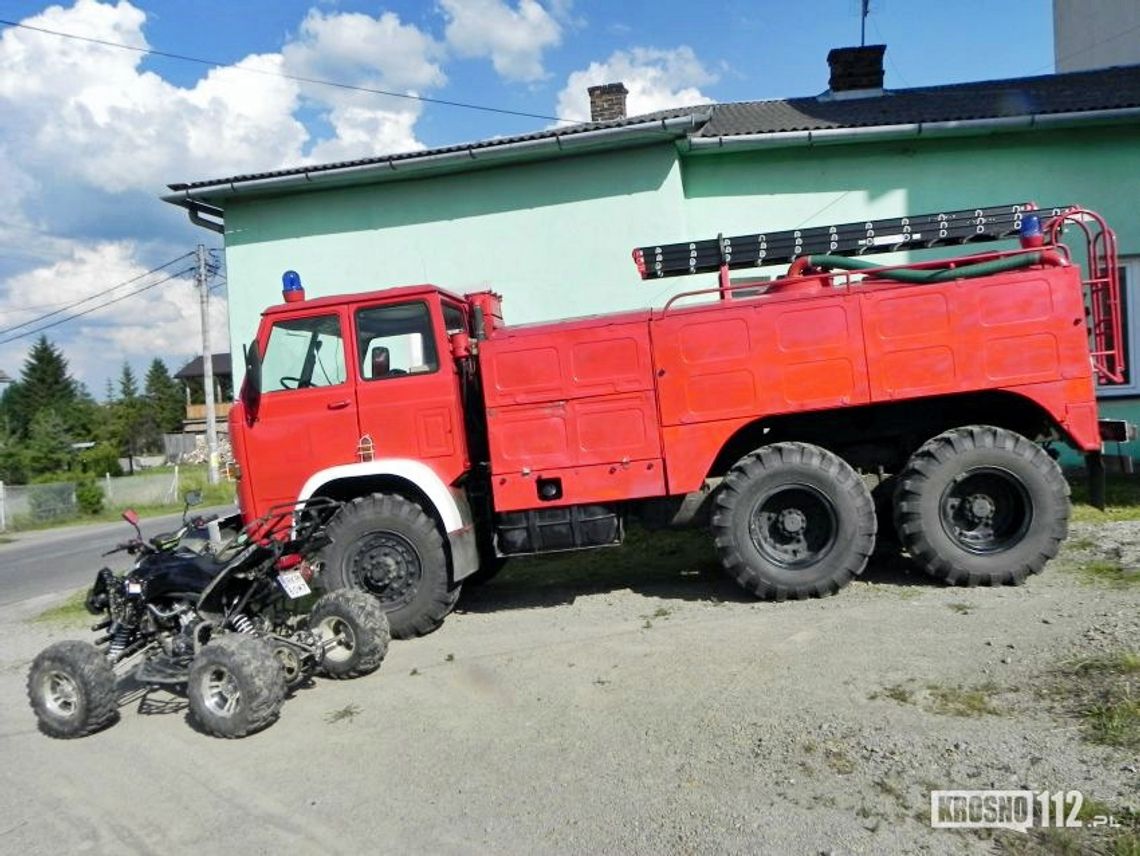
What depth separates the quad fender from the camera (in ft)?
20.3

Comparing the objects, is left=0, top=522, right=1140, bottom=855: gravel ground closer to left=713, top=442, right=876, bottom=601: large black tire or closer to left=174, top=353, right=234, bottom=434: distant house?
left=713, top=442, right=876, bottom=601: large black tire

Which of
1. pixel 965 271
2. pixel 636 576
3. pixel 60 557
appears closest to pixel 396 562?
pixel 636 576

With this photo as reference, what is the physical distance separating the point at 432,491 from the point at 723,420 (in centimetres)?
218

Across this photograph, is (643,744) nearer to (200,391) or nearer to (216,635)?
(216,635)

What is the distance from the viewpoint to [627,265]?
11.2m

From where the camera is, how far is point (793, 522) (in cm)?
614

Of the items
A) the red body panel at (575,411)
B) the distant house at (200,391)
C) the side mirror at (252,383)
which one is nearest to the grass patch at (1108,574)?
the red body panel at (575,411)

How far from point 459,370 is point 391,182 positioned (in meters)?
6.15

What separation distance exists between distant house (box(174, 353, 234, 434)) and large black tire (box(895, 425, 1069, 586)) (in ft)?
166

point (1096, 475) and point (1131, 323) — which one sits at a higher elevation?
point (1131, 323)

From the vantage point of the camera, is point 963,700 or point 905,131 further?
point 905,131

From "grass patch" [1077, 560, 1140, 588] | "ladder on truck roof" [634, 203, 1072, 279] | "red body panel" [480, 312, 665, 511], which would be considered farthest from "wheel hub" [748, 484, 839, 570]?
"ladder on truck roof" [634, 203, 1072, 279]

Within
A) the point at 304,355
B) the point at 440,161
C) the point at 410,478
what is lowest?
the point at 410,478

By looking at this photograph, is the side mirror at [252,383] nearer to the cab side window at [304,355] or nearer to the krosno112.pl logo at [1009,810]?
the cab side window at [304,355]
